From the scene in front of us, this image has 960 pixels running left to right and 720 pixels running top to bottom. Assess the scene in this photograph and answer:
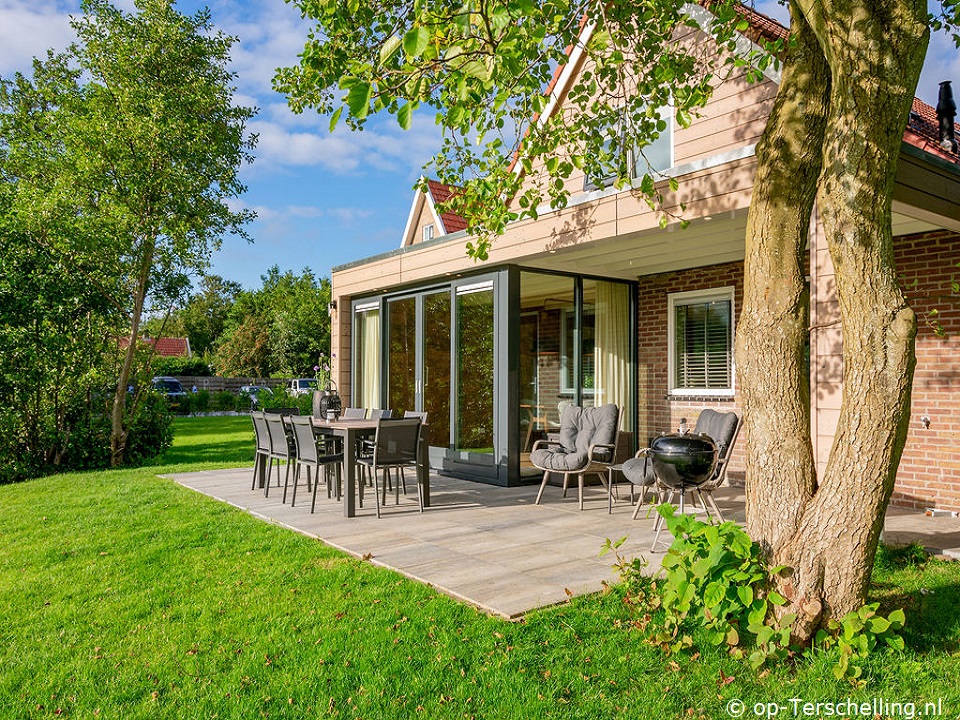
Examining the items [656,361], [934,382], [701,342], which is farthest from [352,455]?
[934,382]

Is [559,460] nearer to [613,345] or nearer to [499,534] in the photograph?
[499,534]

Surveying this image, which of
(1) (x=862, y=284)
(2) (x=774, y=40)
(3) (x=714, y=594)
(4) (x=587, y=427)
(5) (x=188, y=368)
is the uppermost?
(2) (x=774, y=40)

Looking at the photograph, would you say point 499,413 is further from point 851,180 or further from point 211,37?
point 211,37

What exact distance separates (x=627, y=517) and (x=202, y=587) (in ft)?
12.3

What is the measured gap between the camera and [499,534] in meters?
5.60

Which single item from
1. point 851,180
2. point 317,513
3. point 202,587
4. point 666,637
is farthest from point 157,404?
point 851,180

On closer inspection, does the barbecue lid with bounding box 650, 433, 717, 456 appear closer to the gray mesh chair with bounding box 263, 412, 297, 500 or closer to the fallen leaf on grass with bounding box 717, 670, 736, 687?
the fallen leaf on grass with bounding box 717, 670, 736, 687

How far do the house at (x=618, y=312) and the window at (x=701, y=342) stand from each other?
2cm

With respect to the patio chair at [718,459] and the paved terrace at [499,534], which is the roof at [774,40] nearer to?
the patio chair at [718,459]

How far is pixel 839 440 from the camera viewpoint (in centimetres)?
315

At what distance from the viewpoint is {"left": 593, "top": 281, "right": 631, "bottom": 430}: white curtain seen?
8.96m

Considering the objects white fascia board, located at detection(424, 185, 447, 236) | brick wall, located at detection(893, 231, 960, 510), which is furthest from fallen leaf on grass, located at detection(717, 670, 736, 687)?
white fascia board, located at detection(424, 185, 447, 236)

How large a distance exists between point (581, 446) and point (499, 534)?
2.07 m

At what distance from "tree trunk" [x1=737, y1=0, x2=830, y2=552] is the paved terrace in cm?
129
